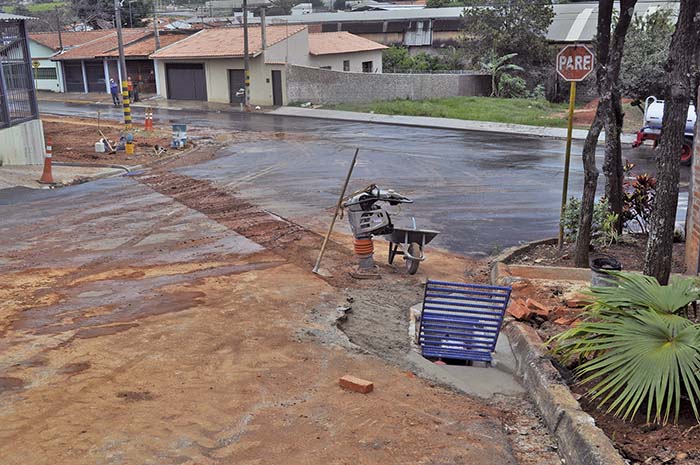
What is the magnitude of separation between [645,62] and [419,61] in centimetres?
2195

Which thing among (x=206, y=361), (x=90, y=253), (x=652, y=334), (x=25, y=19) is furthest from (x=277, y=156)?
(x=652, y=334)

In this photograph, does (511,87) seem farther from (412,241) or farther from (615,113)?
(412,241)

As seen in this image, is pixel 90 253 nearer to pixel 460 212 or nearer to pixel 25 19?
pixel 460 212

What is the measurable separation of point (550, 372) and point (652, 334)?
128 cm

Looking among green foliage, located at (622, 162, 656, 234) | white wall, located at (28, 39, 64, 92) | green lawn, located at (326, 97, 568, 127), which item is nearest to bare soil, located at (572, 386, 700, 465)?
green foliage, located at (622, 162, 656, 234)

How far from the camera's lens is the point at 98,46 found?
51.5m

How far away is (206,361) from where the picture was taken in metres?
7.16

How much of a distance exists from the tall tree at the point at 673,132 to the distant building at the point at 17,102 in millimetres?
18835

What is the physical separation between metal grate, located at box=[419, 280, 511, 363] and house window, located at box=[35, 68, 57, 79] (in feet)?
175

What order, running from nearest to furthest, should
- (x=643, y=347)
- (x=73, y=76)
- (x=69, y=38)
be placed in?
(x=643, y=347) < (x=73, y=76) < (x=69, y=38)

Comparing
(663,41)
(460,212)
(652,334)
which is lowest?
(460,212)

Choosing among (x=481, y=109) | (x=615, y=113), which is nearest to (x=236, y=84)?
(x=481, y=109)

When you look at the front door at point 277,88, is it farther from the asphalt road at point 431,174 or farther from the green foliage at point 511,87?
the green foliage at point 511,87

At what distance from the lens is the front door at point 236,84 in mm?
42875
